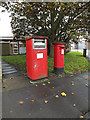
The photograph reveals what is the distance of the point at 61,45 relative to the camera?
14.7ft

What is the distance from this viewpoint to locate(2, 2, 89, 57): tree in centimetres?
648

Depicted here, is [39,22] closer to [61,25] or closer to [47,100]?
[61,25]

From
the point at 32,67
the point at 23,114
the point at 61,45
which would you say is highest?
the point at 61,45

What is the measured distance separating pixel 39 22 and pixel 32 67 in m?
5.80

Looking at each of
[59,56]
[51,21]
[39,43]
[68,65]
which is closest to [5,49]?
[51,21]

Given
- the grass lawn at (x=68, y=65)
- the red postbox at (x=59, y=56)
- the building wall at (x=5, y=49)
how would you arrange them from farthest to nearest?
1. the building wall at (x=5, y=49)
2. the grass lawn at (x=68, y=65)
3. the red postbox at (x=59, y=56)

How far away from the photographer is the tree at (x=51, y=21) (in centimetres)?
648

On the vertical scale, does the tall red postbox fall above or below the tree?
below

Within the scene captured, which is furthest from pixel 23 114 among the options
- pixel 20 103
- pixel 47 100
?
pixel 47 100

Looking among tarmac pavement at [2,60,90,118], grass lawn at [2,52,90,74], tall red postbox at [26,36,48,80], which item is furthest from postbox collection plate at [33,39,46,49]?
grass lawn at [2,52,90,74]

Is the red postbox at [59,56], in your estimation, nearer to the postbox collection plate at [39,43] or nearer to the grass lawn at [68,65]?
the grass lawn at [68,65]

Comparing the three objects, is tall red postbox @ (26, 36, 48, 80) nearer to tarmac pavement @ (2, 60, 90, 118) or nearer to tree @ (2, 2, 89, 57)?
tarmac pavement @ (2, 60, 90, 118)

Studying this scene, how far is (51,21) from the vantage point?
28.3 feet

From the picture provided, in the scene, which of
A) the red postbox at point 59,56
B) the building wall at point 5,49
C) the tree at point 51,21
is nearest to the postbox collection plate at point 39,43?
the red postbox at point 59,56
